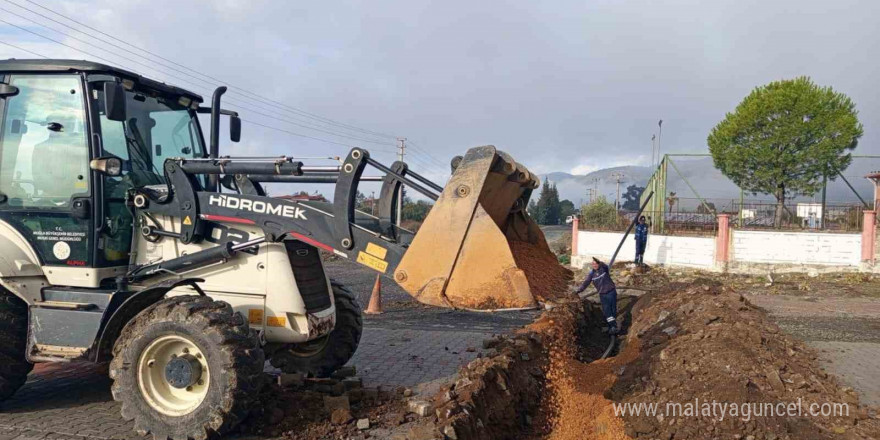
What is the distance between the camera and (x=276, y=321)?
17.6ft

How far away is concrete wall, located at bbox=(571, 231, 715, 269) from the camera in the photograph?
65.8 feet

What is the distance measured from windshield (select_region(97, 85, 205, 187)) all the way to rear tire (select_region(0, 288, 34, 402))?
58.1 inches

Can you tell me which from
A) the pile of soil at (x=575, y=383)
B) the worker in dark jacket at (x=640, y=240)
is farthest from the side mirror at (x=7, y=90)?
the worker in dark jacket at (x=640, y=240)

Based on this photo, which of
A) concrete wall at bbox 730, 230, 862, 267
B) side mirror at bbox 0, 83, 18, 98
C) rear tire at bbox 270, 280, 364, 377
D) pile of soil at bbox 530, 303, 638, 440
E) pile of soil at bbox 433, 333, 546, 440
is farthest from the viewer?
concrete wall at bbox 730, 230, 862, 267

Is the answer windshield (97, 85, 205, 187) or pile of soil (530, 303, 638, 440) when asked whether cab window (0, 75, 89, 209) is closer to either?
windshield (97, 85, 205, 187)

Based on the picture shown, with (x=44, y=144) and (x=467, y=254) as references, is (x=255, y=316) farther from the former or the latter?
(x=44, y=144)

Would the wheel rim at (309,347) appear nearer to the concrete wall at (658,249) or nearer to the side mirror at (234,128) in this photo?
the side mirror at (234,128)

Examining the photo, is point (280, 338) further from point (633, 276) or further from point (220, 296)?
point (633, 276)

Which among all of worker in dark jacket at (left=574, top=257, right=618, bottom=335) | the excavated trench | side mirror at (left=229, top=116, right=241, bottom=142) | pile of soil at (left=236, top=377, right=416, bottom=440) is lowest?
pile of soil at (left=236, top=377, right=416, bottom=440)

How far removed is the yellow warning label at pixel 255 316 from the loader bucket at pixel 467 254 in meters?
1.64

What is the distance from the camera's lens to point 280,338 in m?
5.41

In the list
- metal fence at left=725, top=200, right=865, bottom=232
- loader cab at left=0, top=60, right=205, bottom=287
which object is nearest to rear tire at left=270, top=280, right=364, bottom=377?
loader cab at left=0, top=60, right=205, bottom=287

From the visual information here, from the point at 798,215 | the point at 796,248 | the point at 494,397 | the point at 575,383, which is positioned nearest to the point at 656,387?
the point at 575,383

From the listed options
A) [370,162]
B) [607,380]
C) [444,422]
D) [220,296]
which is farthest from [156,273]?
[607,380]
